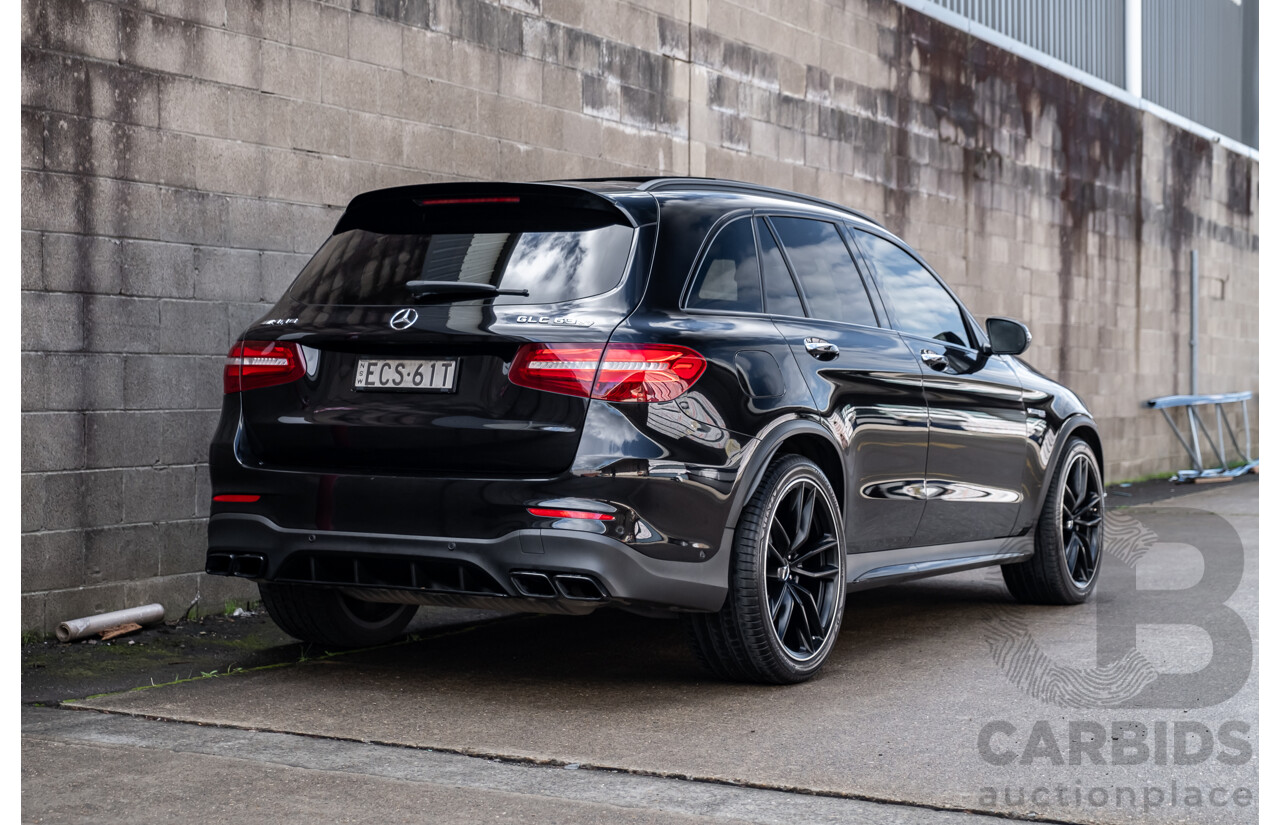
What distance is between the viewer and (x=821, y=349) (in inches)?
216

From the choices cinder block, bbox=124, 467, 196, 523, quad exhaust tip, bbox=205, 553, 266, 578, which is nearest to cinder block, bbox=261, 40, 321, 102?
cinder block, bbox=124, 467, 196, 523

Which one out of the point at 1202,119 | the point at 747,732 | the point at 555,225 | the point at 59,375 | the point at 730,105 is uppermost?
the point at 1202,119

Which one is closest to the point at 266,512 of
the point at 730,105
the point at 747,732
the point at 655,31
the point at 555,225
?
the point at 555,225

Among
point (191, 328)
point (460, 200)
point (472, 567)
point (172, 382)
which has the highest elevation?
point (460, 200)

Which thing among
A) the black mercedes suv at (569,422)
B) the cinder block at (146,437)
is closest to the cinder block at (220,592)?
the cinder block at (146,437)

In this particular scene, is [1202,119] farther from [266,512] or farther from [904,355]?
[266,512]

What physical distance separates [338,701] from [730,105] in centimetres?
638

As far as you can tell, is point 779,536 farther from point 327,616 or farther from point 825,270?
point 327,616

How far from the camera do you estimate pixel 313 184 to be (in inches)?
280

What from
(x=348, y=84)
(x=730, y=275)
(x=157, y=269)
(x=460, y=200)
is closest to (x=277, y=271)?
(x=157, y=269)

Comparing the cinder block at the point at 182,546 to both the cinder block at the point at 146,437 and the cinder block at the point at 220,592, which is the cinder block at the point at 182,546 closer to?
the cinder block at the point at 220,592

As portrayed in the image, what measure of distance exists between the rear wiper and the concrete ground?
1327 millimetres

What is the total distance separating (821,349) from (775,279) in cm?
31

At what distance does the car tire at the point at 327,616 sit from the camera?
5.59 metres
